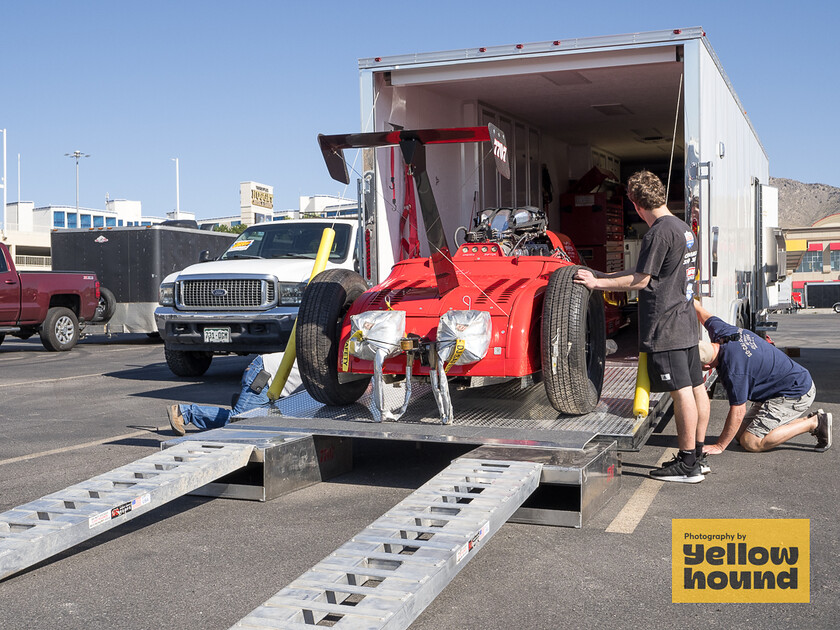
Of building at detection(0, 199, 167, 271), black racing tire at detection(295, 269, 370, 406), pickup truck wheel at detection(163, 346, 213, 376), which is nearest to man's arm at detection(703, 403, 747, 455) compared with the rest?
black racing tire at detection(295, 269, 370, 406)

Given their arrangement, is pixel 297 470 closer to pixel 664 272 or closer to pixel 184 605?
pixel 184 605

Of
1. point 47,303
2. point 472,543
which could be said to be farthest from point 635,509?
point 47,303

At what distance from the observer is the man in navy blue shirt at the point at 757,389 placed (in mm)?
5984

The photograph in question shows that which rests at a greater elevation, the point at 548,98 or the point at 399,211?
A: the point at 548,98

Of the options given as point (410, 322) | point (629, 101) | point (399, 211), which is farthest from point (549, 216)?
point (410, 322)

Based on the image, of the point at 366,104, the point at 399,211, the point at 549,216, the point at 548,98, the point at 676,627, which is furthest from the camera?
the point at 549,216

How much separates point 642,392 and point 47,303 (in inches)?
501

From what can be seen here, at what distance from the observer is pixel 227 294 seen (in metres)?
10.1

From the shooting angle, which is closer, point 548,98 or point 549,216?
point 548,98

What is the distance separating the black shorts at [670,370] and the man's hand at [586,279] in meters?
0.54

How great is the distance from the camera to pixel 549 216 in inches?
506

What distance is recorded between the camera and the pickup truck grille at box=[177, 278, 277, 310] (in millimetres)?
9891

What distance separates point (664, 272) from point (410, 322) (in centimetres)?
164

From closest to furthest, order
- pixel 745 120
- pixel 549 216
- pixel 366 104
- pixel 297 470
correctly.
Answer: pixel 297 470, pixel 366 104, pixel 745 120, pixel 549 216
